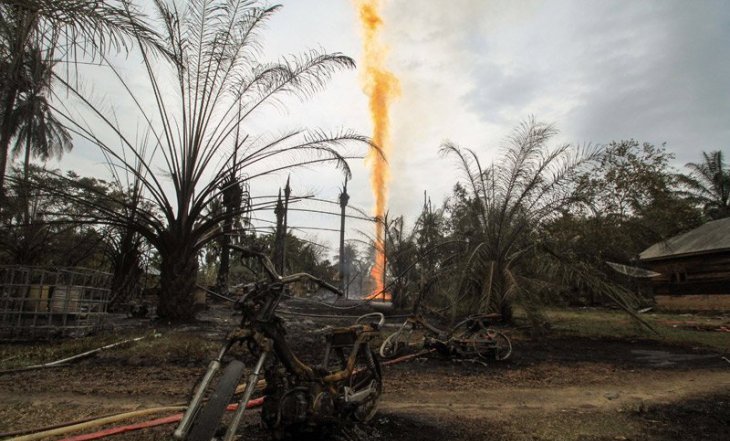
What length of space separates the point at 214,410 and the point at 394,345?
5.59 metres

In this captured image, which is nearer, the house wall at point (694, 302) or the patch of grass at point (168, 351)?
the patch of grass at point (168, 351)

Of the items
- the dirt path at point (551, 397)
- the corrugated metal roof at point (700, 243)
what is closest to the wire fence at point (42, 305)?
the dirt path at point (551, 397)

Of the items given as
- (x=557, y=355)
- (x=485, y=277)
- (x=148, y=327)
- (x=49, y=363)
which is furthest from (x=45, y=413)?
(x=485, y=277)

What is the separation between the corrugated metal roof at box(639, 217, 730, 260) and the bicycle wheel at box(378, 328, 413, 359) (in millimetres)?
17142

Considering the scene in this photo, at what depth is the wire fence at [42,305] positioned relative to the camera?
730cm

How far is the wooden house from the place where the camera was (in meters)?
20.5

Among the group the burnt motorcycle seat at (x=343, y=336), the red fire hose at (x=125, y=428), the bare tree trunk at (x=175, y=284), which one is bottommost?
the red fire hose at (x=125, y=428)

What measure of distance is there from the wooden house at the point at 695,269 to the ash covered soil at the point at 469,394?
15.8 metres

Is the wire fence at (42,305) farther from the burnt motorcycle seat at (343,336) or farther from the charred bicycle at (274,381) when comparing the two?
the burnt motorcycle seat at (343,336)

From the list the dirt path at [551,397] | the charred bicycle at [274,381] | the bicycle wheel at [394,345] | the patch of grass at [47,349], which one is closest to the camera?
the charred bicycle at [274,381]

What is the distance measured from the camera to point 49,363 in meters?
5.70

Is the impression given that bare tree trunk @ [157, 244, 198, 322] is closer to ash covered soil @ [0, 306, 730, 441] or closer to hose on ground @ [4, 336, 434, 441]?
ash covered soil @ [0, 306, 730, 441]

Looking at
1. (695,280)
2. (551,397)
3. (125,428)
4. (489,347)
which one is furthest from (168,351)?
(695,280)

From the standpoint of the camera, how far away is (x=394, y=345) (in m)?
7.63
